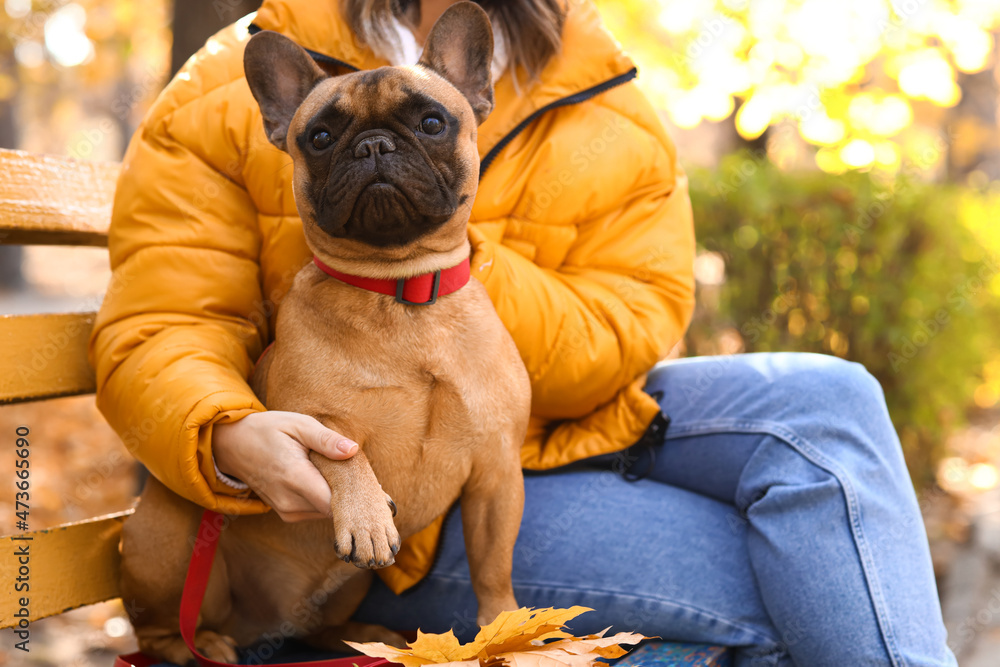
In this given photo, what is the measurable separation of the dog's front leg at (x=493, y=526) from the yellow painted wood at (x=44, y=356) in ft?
3.64

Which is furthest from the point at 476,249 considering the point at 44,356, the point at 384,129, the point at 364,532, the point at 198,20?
the point at 198,20

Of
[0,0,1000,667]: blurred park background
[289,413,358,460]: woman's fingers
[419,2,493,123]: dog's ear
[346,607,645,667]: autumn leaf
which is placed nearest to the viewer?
[346,607,645,667]: autumn leaf

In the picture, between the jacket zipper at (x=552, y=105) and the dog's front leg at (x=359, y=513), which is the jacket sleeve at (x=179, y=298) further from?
the jacket zipper at (x=552, y=105)

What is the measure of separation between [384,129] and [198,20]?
186 cm

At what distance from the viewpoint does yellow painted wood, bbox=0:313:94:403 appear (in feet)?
6.64

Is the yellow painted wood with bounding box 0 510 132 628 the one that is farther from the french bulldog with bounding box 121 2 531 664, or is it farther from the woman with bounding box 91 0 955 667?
the woman with bounding box 91 0 955 667

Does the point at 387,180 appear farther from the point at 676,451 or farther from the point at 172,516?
the point at 676,451

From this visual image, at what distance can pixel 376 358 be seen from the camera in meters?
1.72

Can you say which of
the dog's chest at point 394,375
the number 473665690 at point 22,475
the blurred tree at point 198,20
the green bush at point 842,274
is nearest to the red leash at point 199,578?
the dog's chest at point 394,375

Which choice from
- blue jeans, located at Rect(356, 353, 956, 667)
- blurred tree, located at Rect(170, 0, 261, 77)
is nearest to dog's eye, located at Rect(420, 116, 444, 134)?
blue jeans, located at Rect(356, 353, 956, 667)

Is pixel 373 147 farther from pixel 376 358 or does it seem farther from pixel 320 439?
pixel 320 439

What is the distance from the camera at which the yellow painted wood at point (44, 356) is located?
6.64 feet

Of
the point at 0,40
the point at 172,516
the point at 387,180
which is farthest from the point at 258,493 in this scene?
the point at 0,40

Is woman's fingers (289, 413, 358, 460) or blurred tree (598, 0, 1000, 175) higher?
blurred tree (598, 0, 1000, 175)
